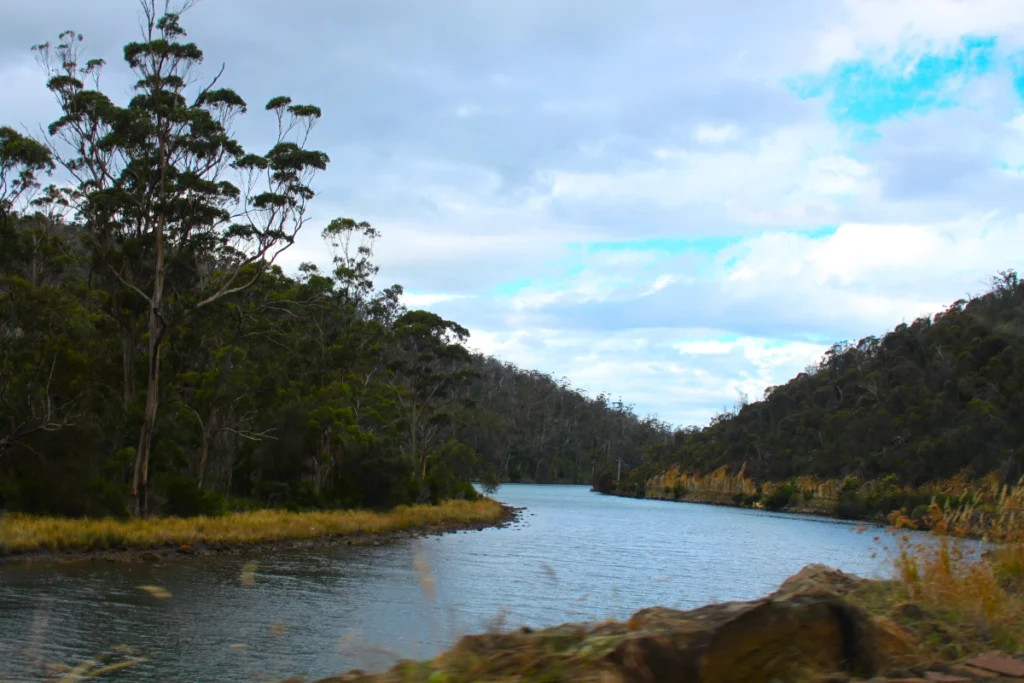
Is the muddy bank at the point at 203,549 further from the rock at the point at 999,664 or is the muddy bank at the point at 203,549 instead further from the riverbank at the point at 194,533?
the rock at the point at 999,664

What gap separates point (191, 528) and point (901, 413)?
6588 cm

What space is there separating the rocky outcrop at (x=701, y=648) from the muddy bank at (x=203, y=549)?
21.1 m

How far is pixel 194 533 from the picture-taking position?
92.7ft

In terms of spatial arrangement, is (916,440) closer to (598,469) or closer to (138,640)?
(138,640)

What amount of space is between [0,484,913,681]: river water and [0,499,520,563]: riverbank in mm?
1209

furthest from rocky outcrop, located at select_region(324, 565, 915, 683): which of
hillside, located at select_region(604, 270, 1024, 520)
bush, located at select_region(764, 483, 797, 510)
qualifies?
bush, located at select_region(764, 483, 797, 510)

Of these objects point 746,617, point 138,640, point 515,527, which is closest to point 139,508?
point 138,640

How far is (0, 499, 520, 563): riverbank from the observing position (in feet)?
78.4

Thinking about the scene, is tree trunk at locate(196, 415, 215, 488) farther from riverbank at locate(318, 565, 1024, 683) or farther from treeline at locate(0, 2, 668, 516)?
riverbank at locate(318, 565, 1024, 683)

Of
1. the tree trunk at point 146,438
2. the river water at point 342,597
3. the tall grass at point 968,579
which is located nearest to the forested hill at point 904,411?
the river water at point 342,597

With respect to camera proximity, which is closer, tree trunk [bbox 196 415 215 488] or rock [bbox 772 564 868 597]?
rock [bbox 772 564 868 597]

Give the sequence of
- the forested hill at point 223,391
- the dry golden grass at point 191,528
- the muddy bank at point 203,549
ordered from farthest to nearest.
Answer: the forested hill at point 223,391, the dry golden grass at point 191,528, the muddy bank at point 203,549

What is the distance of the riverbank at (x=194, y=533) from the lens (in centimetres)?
2389

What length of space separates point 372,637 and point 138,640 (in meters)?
3.45
